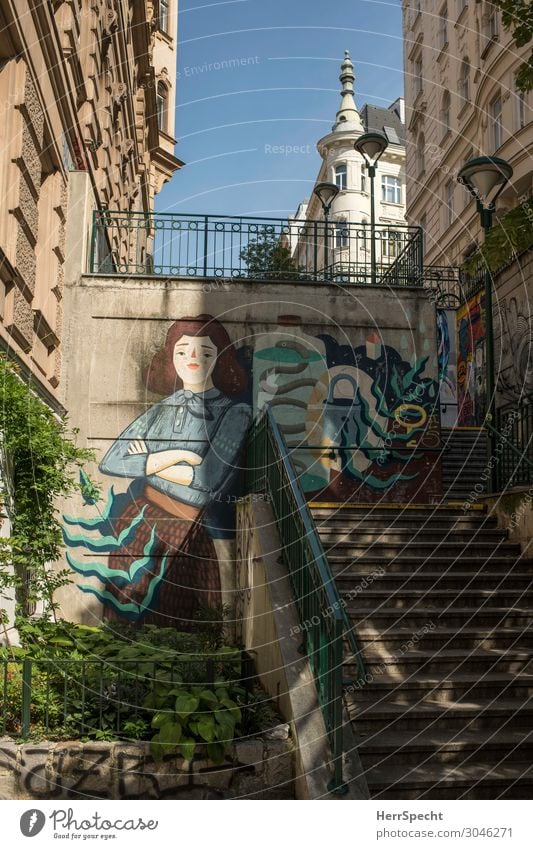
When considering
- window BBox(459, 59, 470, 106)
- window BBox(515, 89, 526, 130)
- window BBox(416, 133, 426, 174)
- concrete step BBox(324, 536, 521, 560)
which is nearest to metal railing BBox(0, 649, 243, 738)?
concrete step BBox(324, 536, 521, 560)

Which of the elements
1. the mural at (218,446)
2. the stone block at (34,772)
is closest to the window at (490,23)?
the mural at (218,446)

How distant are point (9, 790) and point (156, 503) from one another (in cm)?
656

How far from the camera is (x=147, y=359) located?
12961 millimetres

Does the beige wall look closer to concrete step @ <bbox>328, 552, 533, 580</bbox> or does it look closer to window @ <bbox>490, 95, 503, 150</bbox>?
window @ <bbox>490, 95, 503, 150</bbox>

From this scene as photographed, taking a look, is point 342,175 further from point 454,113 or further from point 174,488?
point 174,488

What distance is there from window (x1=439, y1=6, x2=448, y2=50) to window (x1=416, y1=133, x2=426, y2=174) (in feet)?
13.0

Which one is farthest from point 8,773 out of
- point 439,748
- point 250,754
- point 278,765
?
point 439,748

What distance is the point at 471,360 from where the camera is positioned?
2412 cm

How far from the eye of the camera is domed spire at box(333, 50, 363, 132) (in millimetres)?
59594

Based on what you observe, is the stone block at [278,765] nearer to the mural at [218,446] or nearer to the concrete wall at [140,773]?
the concrete wall at [140,773]

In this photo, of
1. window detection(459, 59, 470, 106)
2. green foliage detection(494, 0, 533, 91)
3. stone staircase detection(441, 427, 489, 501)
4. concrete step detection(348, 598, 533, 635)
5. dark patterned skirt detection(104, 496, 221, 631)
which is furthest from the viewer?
window detection(459, 59, 470, 106)

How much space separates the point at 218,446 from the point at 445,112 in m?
25.8

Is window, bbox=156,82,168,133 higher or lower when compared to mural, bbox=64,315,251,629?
higher
